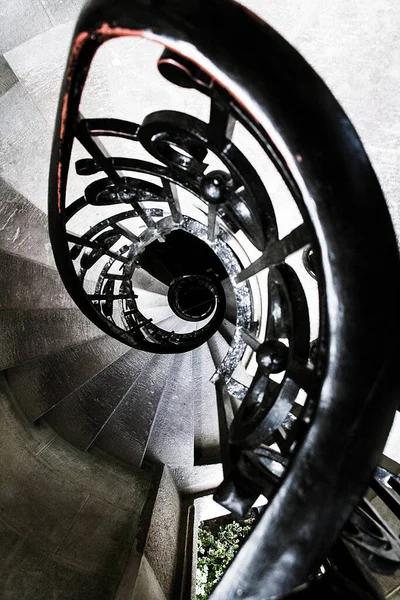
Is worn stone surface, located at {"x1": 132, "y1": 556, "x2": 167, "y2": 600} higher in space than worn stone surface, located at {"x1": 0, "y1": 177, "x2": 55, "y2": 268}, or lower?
lower

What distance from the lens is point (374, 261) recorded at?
96cm

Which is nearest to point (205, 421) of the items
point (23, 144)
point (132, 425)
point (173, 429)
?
point (173, 429)

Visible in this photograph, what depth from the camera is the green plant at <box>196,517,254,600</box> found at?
12.3ft

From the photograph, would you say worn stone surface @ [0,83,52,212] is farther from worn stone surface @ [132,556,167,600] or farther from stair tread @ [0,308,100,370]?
worn stone surface @ [132,556,167,600]

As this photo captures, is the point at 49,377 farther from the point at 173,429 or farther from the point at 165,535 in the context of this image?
the point at 165,535

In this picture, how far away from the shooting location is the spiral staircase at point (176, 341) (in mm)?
941

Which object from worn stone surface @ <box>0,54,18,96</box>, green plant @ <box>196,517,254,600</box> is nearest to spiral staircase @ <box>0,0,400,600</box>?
worn stone surface @ <box>0,54,18,96</box>

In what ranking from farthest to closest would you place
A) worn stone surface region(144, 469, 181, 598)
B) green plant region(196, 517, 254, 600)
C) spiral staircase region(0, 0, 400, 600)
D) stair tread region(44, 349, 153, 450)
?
green plant region(196, 517, 254, 600)
stair tread region(44, 349, 153, 450)
worn stone surface region(144, 469, 181, 598)
spiral staircase region(0, 0, 400, 600)

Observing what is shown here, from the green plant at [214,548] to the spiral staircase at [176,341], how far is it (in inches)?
46.0

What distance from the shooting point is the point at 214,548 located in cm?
412

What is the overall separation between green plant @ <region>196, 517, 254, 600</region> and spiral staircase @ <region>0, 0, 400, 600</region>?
1168mm

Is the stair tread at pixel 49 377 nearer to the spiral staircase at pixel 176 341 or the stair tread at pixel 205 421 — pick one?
the spiral staircase at pixel 176 341

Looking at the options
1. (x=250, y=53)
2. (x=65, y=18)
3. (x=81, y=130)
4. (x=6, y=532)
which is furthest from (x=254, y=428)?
(x=65, y=18)

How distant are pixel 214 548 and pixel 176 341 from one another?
214 cm
